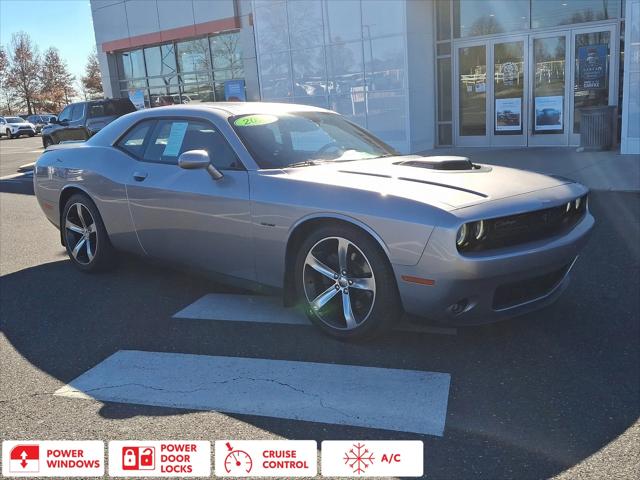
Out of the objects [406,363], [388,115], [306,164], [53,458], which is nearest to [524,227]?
[406,363]

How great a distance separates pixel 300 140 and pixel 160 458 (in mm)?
2543

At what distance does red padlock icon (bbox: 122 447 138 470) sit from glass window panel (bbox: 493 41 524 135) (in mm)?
14035

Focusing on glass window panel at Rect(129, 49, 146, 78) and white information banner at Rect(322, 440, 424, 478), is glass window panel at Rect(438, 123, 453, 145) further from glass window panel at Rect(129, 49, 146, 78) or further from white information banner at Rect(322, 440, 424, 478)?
glass window panel at Rect(129, 49, 146, 78)

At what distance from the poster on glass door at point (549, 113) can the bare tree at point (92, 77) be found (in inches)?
2490

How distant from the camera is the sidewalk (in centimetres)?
944

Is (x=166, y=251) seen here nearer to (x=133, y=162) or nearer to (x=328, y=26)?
(x=133, y=162)

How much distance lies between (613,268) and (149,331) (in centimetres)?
381

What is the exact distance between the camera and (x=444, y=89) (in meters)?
16.1

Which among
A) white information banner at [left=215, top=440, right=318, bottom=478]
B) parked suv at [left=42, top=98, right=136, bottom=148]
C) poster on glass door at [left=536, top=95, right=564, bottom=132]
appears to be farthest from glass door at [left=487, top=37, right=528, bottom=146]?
white information banner at [left=215, top=440, right=318, bottom=478]

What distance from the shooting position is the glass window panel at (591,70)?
13.7 metres

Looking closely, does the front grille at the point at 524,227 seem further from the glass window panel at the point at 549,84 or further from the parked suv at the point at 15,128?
the parked suv at the point at 15,128

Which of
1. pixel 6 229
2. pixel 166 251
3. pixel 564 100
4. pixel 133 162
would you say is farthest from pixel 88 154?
pixel 564 100

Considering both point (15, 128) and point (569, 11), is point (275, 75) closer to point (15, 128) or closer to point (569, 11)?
point (569, 11)

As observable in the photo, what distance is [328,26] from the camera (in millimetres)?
16312
